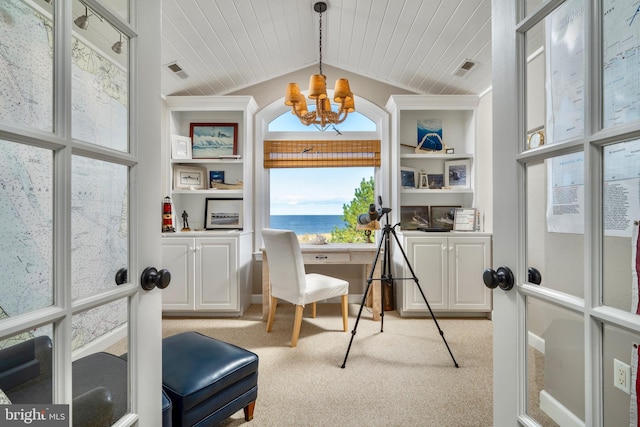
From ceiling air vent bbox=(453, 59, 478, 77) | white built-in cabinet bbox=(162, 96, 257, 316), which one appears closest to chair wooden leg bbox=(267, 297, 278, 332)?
white built-in cabinet bbox=(162, 96, 257, 316)

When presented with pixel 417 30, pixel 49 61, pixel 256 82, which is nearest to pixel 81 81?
pixel 49 61

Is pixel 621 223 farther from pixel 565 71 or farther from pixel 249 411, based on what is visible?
pixel 249 411

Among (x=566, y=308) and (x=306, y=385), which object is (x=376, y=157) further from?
(x=566, y=308)

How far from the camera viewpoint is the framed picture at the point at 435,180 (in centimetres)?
353

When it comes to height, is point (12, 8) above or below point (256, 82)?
below

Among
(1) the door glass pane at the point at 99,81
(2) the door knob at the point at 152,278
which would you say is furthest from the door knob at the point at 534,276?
(1) the door glass pane at the point at 99,81

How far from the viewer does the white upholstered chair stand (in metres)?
2.50

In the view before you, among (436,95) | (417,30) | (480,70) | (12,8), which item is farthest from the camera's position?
(436,95)

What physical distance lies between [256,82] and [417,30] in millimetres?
1964

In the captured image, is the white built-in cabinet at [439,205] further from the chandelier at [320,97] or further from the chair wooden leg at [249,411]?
the chair wooden leg at [249,411]

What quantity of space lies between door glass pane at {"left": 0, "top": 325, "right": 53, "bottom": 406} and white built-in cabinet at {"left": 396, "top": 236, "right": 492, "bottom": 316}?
2910 millimetres

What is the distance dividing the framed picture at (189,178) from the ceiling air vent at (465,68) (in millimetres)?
3025

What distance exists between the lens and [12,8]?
20.8 inches

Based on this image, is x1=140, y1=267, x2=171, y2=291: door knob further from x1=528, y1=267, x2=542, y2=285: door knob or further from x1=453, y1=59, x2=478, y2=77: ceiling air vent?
x1=453, y1=59, x2=478, y2=77: ceiling air vent
